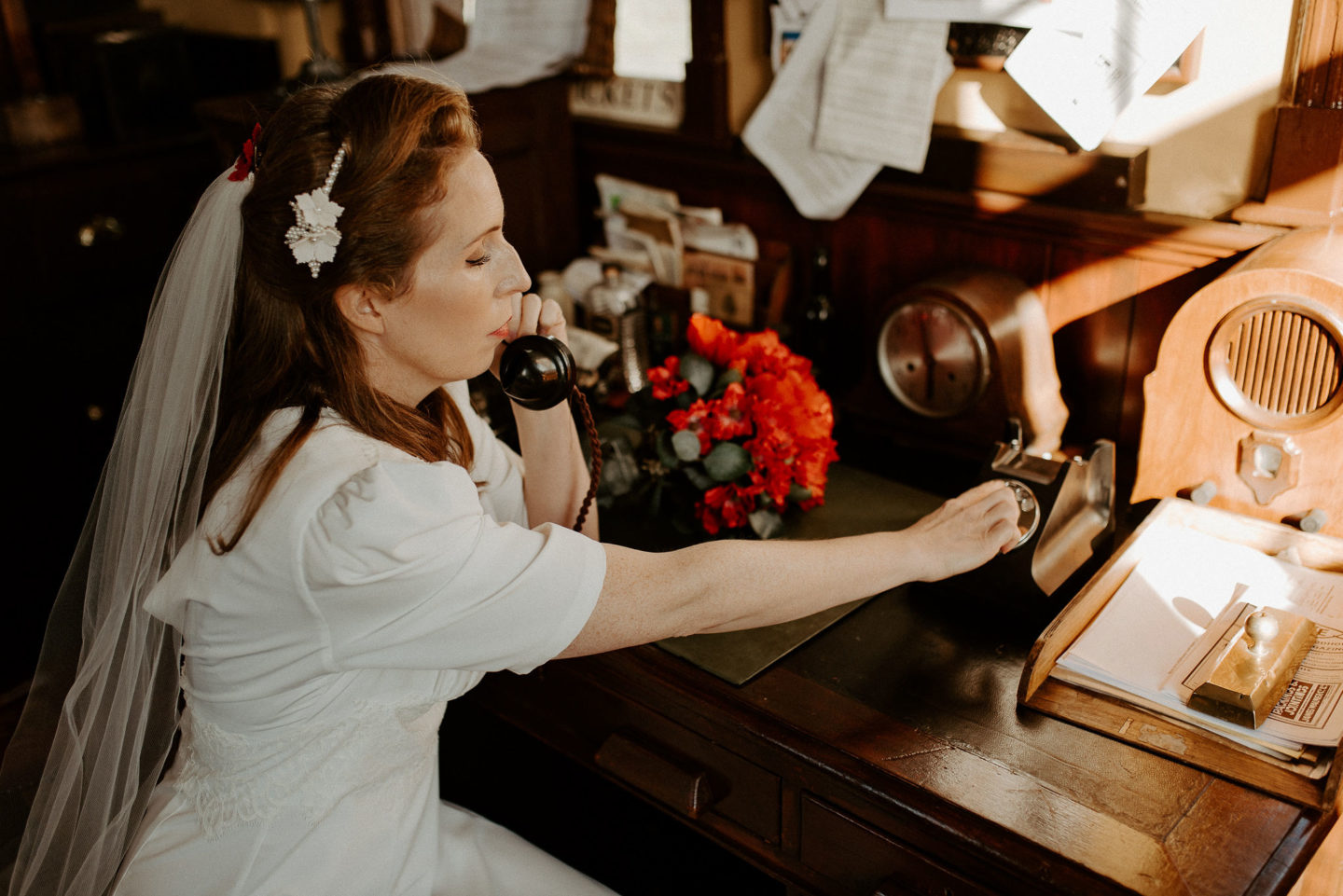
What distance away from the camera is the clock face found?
1.71 m

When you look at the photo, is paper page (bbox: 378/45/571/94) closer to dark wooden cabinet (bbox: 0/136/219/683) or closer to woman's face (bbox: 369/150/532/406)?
dark wooden cabinet (bbox: 0/136/219/683)

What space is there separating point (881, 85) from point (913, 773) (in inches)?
44.3

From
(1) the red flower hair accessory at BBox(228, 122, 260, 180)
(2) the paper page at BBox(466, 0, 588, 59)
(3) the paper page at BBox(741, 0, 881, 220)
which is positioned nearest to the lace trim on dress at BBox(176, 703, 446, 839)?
(1) the red flower hair accessory at BBox(228, 122, 260, 180)

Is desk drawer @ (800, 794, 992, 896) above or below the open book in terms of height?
below

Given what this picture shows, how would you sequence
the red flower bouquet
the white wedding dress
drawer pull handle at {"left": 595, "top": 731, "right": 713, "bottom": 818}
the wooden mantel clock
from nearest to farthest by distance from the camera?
the white wedding dress → drawer pull handle at {"left": 595, "top": 731, "right": 713, "bottom": 818} → the red flower bouquet → the wooden mantel clock

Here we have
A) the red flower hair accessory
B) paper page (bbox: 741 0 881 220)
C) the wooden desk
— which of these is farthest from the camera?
paper page (bbox: 741 0 881 220)

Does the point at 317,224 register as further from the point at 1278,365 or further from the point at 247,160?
the point at 1278,365

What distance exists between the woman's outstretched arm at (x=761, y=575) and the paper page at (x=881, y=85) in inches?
28.7

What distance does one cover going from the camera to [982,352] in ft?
5.59

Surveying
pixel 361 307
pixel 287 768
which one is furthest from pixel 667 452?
pixel 287 768

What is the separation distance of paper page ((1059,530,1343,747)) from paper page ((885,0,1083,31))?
73cm

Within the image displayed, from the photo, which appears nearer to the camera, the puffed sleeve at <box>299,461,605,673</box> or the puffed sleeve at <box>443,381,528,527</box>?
the puffed sleeve at <box>299,461,605,673</box>

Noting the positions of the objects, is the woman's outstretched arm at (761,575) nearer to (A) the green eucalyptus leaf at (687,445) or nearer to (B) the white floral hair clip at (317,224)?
(A) the green eucalyptus leaf at (687,445)

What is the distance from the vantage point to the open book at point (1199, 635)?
1166mm
